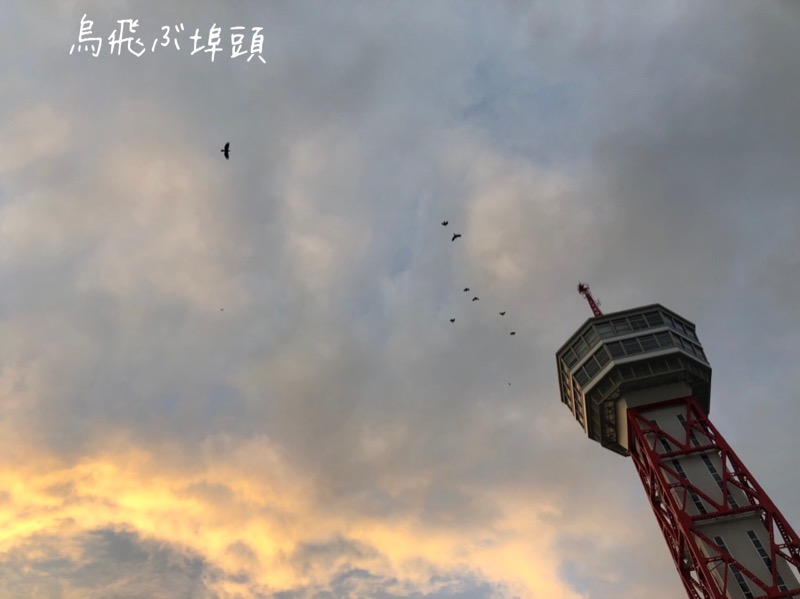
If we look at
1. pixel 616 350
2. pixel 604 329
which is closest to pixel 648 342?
pixel 616 350

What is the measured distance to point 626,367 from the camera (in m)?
98.8

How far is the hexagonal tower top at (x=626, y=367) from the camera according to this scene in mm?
98562

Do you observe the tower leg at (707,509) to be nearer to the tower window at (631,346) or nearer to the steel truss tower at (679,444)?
the steel truss tower at (679,444)

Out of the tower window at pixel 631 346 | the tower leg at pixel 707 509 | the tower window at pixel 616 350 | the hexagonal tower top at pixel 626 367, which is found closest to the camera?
the tower leg at pixel 707 509

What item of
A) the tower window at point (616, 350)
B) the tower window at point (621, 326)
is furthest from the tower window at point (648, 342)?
the tower window at point (616, 350)

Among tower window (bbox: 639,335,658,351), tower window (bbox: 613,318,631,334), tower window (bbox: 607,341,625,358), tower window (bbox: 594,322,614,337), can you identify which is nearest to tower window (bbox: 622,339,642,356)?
tower window (bbox: 607,341,625,358)

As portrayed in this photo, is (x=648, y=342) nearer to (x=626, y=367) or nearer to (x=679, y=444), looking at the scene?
(x=626, y=367)

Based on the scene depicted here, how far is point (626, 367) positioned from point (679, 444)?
15.0 metres

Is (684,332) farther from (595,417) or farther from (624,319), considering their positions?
(595,417)

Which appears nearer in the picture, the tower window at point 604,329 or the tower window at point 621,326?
the tower window at point 604,329

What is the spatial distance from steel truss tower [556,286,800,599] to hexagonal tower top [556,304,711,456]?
0.18 meters

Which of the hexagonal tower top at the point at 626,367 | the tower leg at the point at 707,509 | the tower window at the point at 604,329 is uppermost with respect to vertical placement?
the tower window at the point at 604,329

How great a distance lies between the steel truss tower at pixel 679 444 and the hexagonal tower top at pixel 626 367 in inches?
7.0

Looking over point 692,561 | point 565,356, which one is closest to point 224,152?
point 565,356
